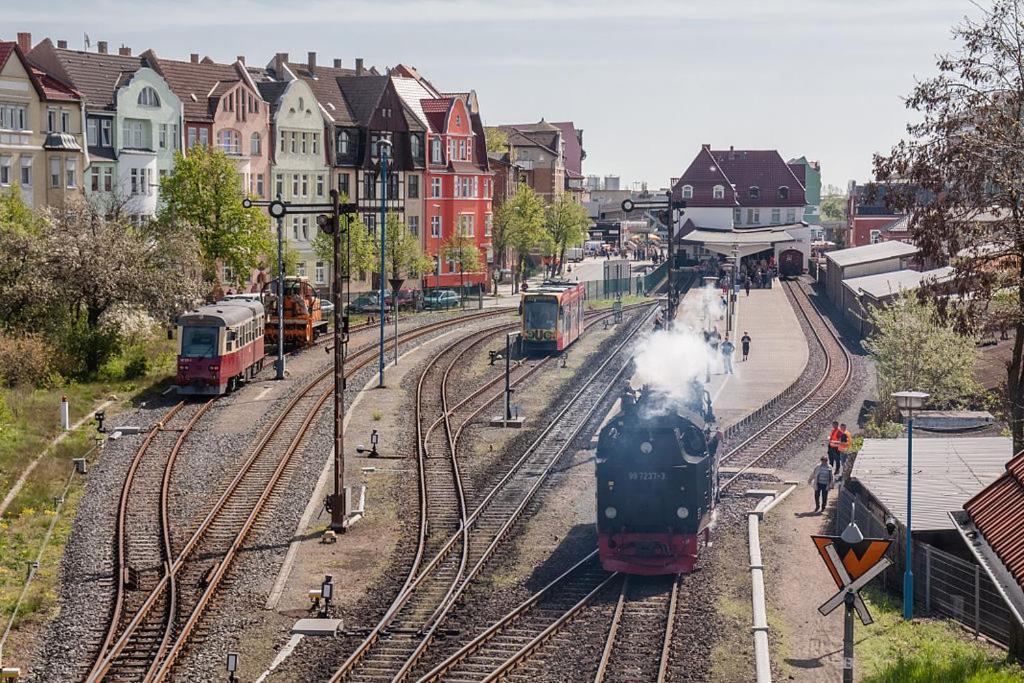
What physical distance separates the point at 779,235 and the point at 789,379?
151 feet

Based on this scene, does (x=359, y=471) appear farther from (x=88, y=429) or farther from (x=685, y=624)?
(x=685, y=624)

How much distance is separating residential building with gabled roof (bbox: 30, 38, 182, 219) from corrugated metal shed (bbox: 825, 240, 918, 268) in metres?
34.9

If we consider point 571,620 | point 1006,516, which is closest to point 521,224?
point 571,620

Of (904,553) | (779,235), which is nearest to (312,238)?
(779,235)

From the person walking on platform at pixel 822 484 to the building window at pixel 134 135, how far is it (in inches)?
1698

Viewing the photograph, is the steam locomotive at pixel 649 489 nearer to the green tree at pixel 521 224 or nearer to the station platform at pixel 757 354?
the station platform at pixel 757 354

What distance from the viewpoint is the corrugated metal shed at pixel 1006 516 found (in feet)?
54.7

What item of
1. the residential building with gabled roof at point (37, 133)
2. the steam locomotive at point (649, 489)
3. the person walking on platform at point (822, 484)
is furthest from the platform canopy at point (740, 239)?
the steam locomotive at point (649, 489)

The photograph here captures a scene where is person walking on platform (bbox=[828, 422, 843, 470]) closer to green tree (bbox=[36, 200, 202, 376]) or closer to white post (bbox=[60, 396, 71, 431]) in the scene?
white post (bbox=[60, 396, 71, 431])

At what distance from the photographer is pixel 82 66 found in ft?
202

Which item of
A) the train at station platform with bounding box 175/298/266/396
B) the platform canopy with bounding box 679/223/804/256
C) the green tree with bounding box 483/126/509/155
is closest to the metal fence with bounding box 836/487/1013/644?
the train at station platform with bounding box 175/298/266/396

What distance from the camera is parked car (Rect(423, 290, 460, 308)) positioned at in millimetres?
68812

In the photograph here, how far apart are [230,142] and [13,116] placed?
47.8 feet

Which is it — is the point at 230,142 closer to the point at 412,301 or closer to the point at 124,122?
the point at 124,122
